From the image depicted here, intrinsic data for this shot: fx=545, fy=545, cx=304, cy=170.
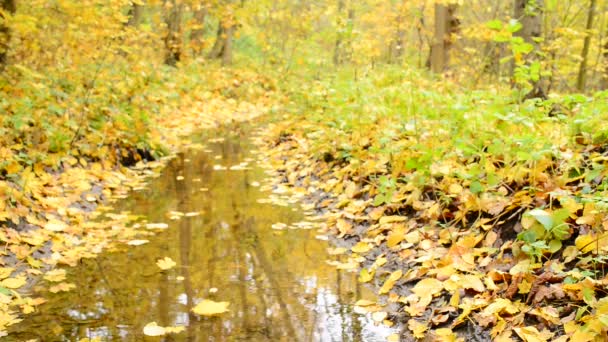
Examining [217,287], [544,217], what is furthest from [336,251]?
[544,217]

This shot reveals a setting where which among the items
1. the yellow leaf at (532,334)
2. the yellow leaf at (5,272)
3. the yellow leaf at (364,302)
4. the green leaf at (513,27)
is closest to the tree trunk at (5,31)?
the yellow leaf at (5,272)

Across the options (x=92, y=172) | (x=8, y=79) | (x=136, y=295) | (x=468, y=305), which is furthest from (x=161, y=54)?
(x=468, y=305)

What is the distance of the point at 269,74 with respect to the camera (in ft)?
54.4

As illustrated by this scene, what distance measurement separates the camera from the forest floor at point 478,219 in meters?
2.87

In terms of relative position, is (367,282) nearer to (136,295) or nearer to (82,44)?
(136,295)

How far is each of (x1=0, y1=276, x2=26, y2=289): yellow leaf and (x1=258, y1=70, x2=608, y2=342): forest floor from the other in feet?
7.45

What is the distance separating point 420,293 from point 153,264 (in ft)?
6.46

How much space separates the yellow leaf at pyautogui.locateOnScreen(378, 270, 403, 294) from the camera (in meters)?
3.61

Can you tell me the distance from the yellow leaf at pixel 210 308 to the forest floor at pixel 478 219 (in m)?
0.87

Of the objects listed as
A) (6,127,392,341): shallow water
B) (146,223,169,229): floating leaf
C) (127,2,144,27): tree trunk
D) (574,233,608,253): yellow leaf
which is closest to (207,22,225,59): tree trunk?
(127,2,144,27): tree trunk

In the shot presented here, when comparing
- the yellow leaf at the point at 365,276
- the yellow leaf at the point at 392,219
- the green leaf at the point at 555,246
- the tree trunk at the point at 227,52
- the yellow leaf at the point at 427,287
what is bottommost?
the yellow leaf at the point at 365,276

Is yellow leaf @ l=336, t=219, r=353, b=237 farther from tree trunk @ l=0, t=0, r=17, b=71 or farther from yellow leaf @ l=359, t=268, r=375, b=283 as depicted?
tree trunk @ l=0, t=0, r=17, b=71

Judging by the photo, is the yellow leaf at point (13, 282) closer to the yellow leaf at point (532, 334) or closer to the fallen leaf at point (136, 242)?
the fallen leaf at point (136, 242)

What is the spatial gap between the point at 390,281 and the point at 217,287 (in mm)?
1171
